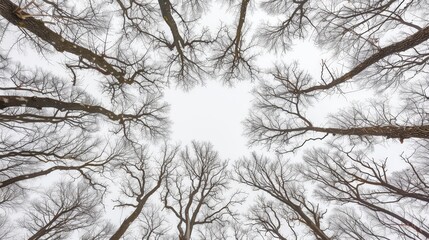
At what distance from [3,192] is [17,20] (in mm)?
7013

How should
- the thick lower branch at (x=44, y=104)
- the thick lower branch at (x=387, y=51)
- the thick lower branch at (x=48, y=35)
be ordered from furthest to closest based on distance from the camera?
the thick lower branch at (x=44, y=104)
the thick lower branch at (x=387, y=51)
the thick lower branch at (x=48, y=35)

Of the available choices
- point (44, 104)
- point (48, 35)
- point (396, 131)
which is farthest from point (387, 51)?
point (44, 104)

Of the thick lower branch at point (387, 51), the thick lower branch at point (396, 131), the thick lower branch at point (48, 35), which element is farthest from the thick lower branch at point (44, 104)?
the thick lower branch at point (396, 131)

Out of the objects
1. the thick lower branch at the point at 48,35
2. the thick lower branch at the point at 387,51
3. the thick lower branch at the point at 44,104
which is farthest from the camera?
the thick lower branch at the point at 44,104

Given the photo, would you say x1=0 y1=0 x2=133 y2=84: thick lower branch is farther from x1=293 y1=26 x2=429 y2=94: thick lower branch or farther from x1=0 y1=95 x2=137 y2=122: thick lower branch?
x1=293 y1=26 x2=429 y2=94: thick lower branch

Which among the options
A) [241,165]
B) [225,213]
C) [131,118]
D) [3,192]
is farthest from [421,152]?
[3,192]

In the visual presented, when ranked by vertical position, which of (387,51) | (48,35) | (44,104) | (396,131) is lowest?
(44,104)

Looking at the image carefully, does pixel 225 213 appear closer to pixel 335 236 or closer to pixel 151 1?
pixel 335 236

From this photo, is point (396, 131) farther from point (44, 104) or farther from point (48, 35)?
point (44, 104)

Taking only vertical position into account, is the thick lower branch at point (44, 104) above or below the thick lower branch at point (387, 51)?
below

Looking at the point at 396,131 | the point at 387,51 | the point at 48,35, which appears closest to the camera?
the point at 48,35

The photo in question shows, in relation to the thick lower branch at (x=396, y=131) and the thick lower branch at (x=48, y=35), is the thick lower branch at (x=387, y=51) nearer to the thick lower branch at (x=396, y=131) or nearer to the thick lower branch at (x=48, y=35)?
the thick lower branch at (x=396, y=131)

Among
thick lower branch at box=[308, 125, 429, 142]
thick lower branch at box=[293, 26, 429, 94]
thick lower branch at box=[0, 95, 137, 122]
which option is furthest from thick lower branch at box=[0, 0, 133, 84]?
thick lower branch at box=[308, 125, 429, 142]

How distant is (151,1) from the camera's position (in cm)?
766
